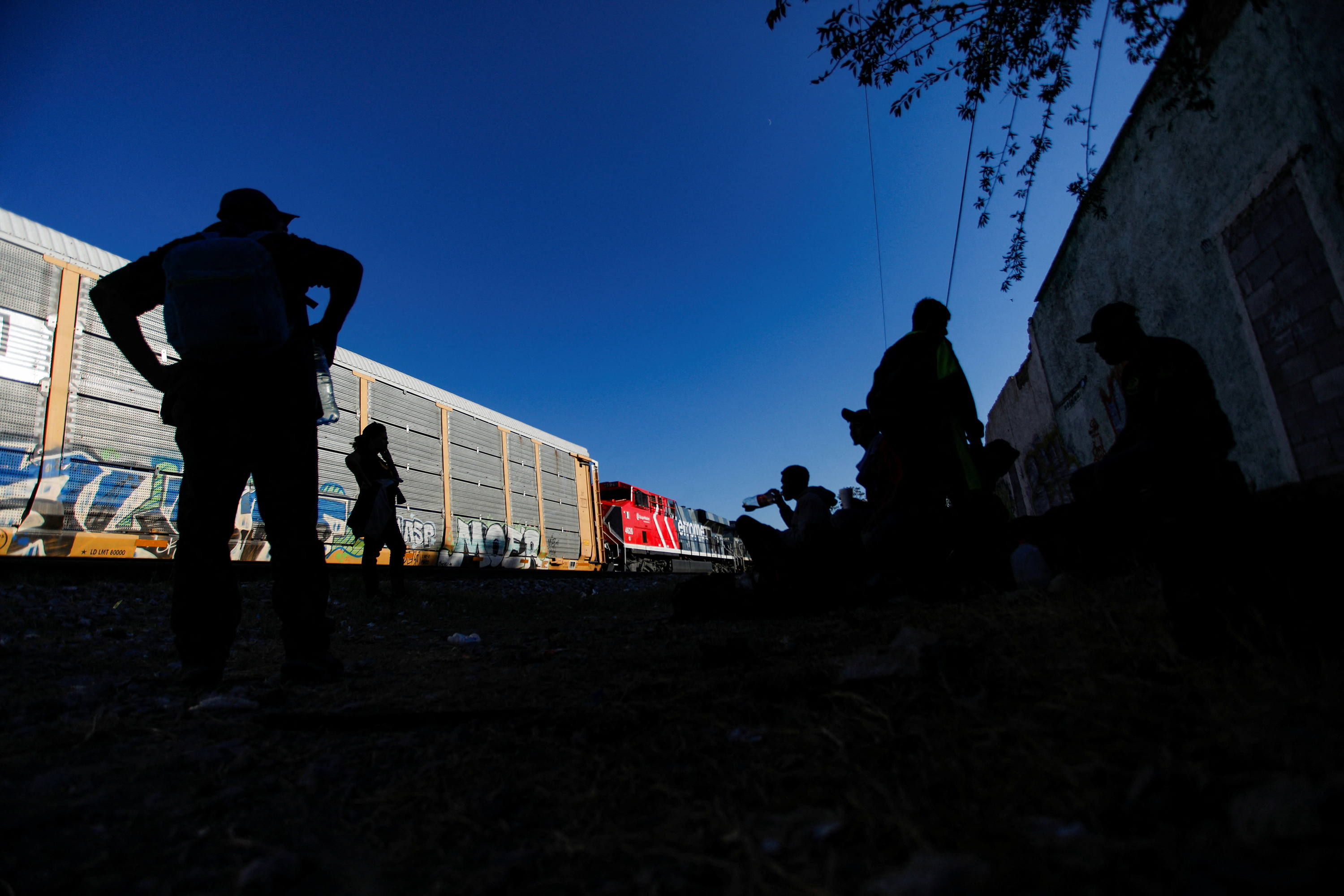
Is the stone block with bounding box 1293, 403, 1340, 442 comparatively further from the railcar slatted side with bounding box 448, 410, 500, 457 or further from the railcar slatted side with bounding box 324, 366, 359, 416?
the railcar slatted side with bounding box 448, 410, 500, 457

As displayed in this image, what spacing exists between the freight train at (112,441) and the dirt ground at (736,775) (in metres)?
1.44

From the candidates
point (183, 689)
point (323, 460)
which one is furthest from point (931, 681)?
point (323, 460)

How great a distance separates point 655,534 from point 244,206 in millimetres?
21644

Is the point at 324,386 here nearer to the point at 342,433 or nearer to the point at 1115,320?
the point at 1115,320

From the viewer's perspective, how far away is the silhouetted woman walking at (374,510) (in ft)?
20.0

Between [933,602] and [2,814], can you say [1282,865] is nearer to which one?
[2,814]

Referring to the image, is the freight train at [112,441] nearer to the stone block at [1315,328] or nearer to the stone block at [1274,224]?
the stone block at [1315,328]

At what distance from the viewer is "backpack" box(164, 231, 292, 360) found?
7.48 feet

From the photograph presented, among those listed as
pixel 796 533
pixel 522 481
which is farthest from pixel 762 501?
pixel 522 481

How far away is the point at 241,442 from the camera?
8.04 ft

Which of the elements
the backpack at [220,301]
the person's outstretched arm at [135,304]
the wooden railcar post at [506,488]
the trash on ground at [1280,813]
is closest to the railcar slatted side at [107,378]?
the person's outstretched arm at [135,304]

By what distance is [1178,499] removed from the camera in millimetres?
1484

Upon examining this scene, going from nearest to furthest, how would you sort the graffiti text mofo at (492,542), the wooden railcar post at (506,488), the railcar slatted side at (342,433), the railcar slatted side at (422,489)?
the railcar slatted side at (342,433) → the railcar slatted side at (422,489) → the graffiti text mofo at (492,542) → the wooden railcar post at (506,488)

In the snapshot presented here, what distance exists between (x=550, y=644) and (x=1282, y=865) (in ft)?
10.0
